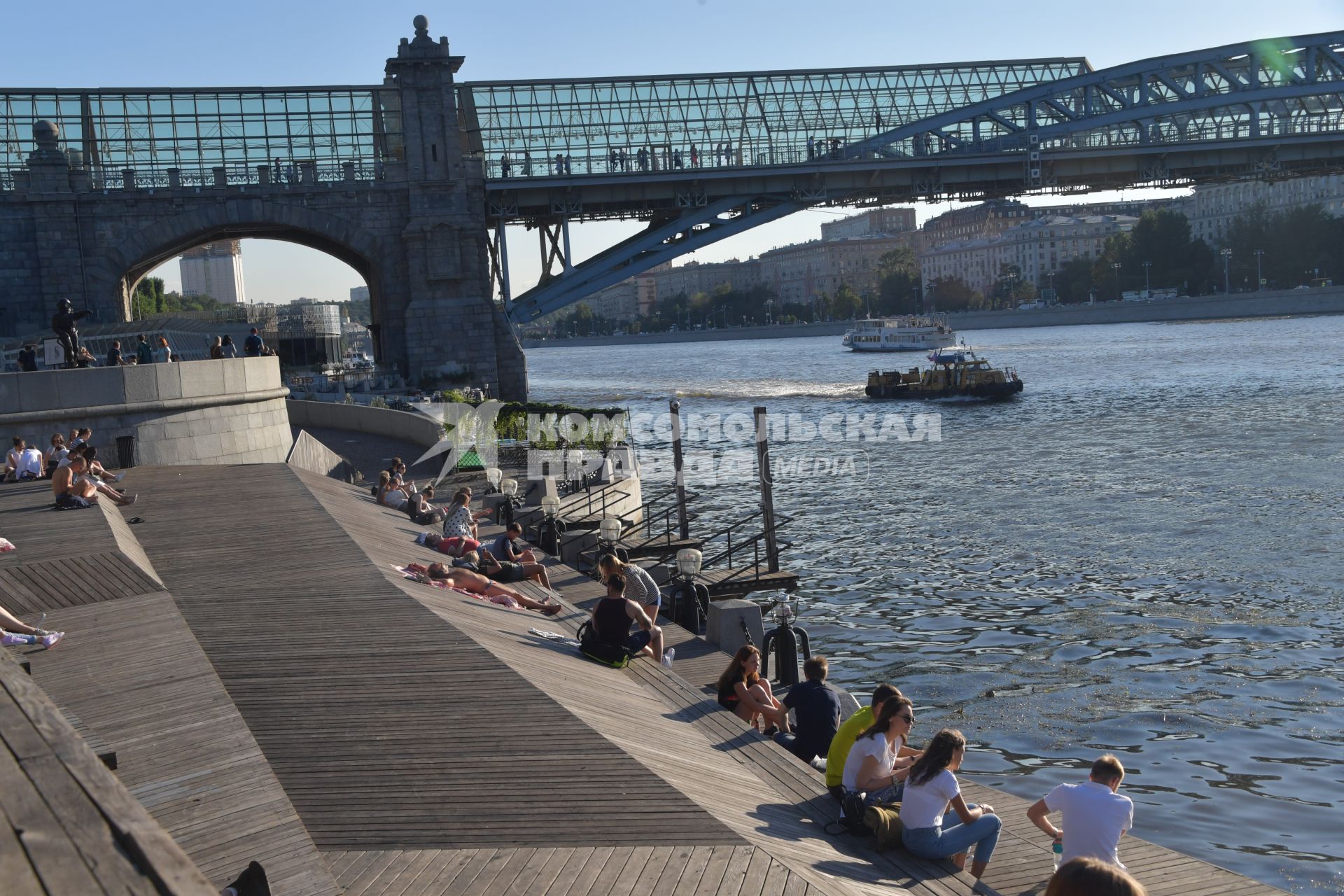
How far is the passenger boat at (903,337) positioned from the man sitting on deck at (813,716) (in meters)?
91.0

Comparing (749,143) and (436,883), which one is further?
(749,143)

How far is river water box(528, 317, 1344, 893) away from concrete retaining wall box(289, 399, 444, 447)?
6.96 meters

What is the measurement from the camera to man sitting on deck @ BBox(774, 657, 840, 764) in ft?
32.8

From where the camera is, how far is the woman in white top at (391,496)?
830 inches

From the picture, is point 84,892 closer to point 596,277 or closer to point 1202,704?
point 1202,704

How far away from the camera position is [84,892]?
2.88 meters

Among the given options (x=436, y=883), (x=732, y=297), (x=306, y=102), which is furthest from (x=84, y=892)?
(x=732, y=297)

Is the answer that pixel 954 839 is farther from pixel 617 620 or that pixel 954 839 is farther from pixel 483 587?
pixel 483 587

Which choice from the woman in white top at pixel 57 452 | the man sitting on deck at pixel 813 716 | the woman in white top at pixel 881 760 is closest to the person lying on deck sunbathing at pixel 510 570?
the woman in white top at pixel 57 452

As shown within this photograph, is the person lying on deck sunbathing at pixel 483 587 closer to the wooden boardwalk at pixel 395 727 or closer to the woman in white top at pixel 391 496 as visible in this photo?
the wooden boardwalk at pixel 395 727

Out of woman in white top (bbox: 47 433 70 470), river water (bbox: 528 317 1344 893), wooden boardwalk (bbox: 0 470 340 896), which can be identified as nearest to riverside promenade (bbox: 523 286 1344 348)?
river water (bbox: 528 317 1344 893)

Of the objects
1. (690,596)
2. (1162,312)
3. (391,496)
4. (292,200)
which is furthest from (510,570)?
(1162,312)

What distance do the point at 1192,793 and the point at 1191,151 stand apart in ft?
187

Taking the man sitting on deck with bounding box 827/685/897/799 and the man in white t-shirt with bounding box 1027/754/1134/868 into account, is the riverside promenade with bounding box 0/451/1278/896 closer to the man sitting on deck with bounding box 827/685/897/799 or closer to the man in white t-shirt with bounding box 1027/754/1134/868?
the man sitting on deck with bounding box 827/685/897/799
